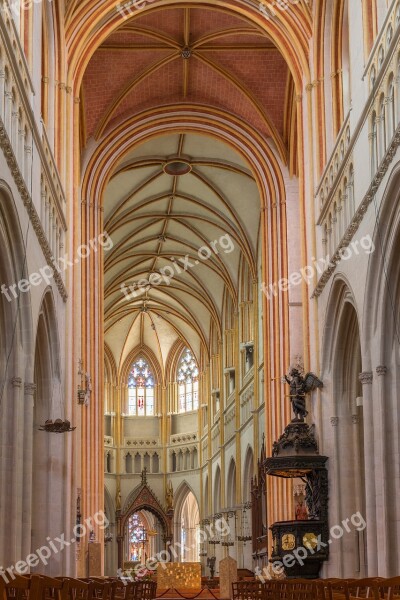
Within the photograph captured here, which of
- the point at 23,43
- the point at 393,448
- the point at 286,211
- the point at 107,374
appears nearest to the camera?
the point at 393,448

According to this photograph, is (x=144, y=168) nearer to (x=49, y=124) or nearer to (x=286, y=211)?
(x=286, y=211)

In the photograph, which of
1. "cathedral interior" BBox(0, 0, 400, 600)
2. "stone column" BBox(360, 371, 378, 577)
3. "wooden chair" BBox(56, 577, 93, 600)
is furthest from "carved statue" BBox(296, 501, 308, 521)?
"wooden chair" BBox(56, 577, 93, 600)

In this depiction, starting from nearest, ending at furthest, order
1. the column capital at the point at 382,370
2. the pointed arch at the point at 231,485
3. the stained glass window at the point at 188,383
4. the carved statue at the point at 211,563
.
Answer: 1. the column capital at the point at 382,370
2. the pointed arch at the point at 231,485
3. the carved statue at the point at 211,563
4. the stained glass window at the point at 188,383

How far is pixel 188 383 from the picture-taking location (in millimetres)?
48375

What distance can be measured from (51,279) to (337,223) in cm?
553

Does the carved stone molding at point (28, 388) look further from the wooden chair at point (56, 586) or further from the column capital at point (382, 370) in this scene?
the wooden chair at point (56, 586)

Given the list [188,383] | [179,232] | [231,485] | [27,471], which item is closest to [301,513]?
[27,471]

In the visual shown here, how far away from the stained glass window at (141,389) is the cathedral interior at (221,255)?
20.3 feet

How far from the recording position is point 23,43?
1523cm

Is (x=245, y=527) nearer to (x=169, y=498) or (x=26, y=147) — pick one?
(x=169, y=498)

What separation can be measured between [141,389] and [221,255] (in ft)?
49.3

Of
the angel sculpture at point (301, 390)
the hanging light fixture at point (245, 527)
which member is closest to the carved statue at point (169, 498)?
the hanging light fixture at point (245, 527)

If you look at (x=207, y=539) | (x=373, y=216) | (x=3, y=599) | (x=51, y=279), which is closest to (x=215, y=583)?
(x=207, y=539)

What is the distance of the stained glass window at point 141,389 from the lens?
4919 centimetres
